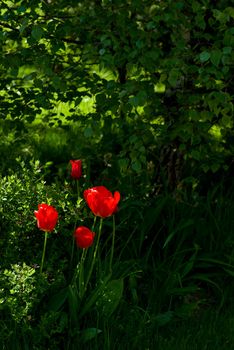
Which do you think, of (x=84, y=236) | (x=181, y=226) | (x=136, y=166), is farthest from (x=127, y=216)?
(x=84, y=236)

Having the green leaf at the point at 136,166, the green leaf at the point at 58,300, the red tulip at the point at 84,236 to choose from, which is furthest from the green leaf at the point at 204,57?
the green leaf at the point at 58,300

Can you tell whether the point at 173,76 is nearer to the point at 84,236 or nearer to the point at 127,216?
the point at 84,236

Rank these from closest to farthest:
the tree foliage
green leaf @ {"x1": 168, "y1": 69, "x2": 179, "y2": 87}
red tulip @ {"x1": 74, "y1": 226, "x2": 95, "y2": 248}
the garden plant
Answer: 1. red tulip @ {"x1": 74, "y1": 226, "x2": 95, "y2": 248}
2. the garden plant
3. green leaf @ {"x1": 168, "y1": 69, "x2": 179, "y2": 87}
4. the tree foliage

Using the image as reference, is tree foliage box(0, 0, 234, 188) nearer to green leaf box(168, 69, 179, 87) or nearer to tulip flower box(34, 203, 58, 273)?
green leaf box(168, 69, 179, 87)

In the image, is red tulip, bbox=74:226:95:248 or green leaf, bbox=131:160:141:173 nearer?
red tulip, bbox=74:226:95:248

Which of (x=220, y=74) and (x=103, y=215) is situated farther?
(x=220, y=74)

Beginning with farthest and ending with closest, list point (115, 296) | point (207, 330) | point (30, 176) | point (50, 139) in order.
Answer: point (50, 139)
point (30, 176)
point (207, 330)
point (115, 296)

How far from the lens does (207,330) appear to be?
12.1ft

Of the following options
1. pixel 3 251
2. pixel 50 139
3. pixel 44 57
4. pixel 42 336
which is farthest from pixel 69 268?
pixel 50 139

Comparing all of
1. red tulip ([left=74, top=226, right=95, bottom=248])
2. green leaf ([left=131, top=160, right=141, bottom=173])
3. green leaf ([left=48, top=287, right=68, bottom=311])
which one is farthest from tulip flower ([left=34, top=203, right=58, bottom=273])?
green leaf ([left=131, top=160, right=141, bottom=173])

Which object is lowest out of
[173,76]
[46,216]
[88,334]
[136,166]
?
[88,334]

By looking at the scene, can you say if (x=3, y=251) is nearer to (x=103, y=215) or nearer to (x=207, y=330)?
(x=103, y=215)

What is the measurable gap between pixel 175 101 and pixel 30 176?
1.24m

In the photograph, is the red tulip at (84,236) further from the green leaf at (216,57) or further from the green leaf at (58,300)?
the green leaf at (216,57)
